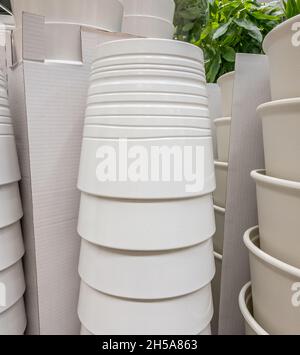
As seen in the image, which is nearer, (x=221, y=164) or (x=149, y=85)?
(x=149, y=85)

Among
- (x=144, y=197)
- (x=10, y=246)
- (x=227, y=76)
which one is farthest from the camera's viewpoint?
(x=227, y=76)

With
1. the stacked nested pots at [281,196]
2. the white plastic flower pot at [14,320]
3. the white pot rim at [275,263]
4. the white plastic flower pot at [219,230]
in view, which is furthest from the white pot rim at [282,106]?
the white plastic flower pot at [14,320]

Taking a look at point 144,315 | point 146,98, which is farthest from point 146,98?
point 144,315

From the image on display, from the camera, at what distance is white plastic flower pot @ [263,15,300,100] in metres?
0.38

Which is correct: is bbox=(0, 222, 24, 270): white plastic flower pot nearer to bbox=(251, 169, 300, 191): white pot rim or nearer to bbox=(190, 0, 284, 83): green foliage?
bbox=(251, 169, 300, 191): white pot rim

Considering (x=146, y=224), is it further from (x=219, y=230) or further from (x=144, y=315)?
(x=219, y=230)

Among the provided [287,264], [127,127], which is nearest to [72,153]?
[127,127]

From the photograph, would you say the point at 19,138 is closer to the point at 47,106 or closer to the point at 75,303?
the point at 47,106

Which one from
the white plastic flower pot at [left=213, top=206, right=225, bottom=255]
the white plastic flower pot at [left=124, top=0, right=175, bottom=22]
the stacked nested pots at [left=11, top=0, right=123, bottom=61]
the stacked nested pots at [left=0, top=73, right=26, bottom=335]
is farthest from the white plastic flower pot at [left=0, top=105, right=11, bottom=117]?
the white plastic flower pot at [left=213, top=206, right=225, bottom=255]

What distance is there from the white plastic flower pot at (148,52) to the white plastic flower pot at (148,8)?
13.0 inches

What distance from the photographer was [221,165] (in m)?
0.68

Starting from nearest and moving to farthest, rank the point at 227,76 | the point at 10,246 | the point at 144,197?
Result: the point at 144,197 → the point at 10,246 → the point at 227,76

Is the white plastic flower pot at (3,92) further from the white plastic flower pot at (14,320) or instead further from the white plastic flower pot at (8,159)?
the white plastic flower pot at (14,320)

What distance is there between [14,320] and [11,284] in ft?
0.24
